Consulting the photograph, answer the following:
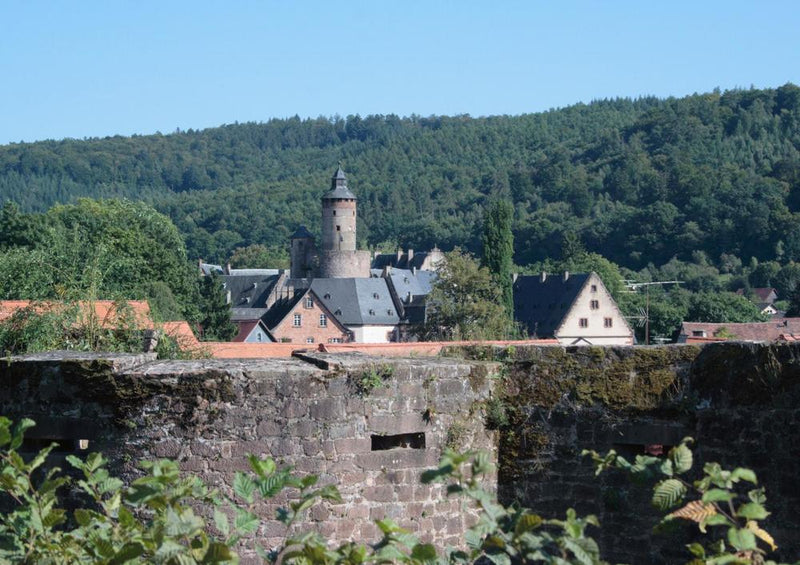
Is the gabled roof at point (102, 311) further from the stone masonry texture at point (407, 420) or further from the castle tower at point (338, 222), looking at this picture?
the castle tower at point (338, 222)

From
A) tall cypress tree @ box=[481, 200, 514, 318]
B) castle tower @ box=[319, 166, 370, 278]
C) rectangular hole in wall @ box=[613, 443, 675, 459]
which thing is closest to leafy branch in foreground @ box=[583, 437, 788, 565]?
rectangular hole in wall @ box=[613, 443, 675, 459]

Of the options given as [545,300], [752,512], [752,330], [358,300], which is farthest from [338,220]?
[752,512]

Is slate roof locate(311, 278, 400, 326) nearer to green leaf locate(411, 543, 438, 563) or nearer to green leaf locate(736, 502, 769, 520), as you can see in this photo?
green leaf locate(411, 543, 438, 563)

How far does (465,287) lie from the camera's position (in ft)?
277

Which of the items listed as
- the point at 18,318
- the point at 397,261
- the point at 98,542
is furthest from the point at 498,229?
the point at 98,542

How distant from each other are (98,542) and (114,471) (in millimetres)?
2681

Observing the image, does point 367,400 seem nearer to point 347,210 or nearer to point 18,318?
point 18,318

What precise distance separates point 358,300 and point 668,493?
362 feet

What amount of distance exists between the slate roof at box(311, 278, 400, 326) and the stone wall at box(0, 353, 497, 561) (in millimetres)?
104338

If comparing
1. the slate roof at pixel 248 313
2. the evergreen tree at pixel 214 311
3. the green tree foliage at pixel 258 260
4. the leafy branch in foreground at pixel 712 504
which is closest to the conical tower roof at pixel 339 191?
the green tree foliage at pixel 258 260

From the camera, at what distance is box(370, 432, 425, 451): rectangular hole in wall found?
7855 mm

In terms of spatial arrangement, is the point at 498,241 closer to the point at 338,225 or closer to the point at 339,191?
the point at 338,225

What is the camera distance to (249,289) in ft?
407

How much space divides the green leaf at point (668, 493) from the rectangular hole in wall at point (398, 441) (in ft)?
10.0
